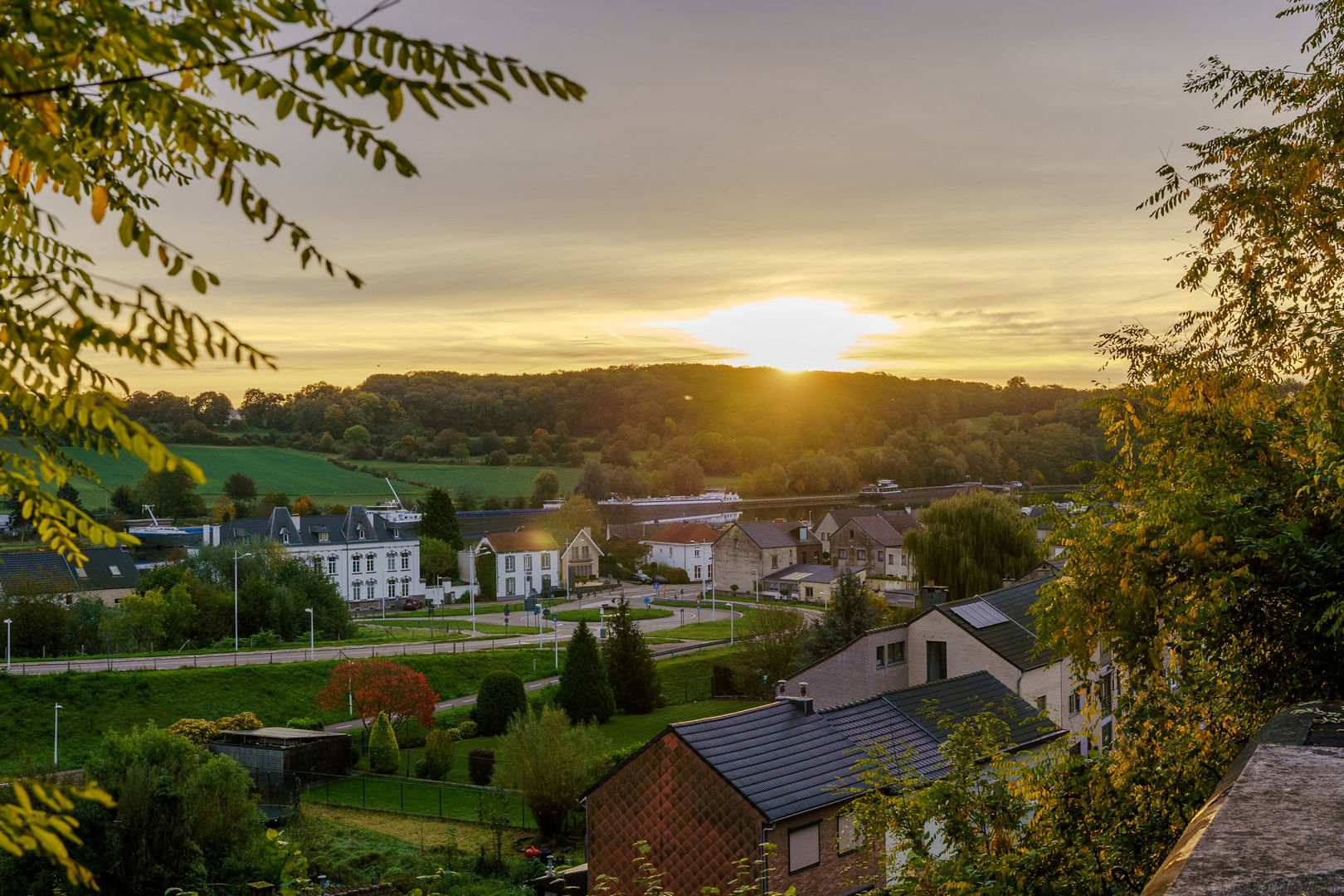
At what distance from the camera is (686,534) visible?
9069 centimetres

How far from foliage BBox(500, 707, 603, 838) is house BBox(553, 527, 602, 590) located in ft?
181

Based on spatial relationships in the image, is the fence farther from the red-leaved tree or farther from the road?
the road

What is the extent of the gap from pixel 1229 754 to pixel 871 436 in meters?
155

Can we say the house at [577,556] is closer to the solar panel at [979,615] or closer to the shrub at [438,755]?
the shrub at [438,755]

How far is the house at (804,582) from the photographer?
235 feet

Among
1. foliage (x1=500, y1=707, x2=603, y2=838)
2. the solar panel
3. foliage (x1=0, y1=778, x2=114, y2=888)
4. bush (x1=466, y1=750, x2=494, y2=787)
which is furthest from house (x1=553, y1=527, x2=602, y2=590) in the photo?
foliage (x1=0, y1=778, x2=114, y2=888)

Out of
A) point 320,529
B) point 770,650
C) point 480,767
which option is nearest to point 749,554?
point 320,529

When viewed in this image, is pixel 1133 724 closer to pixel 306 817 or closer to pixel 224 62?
pixel 224 62

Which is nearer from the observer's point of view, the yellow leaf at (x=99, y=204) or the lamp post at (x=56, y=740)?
the yellow leaf at (x=99, y=204)

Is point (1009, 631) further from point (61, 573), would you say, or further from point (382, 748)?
point (61, 573)

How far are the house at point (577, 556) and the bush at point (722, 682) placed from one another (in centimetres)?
3938

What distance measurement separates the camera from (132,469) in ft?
343

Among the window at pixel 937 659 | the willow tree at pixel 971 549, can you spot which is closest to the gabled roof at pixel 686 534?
the willow tree at pixel 971 549

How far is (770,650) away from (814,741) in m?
22.2
